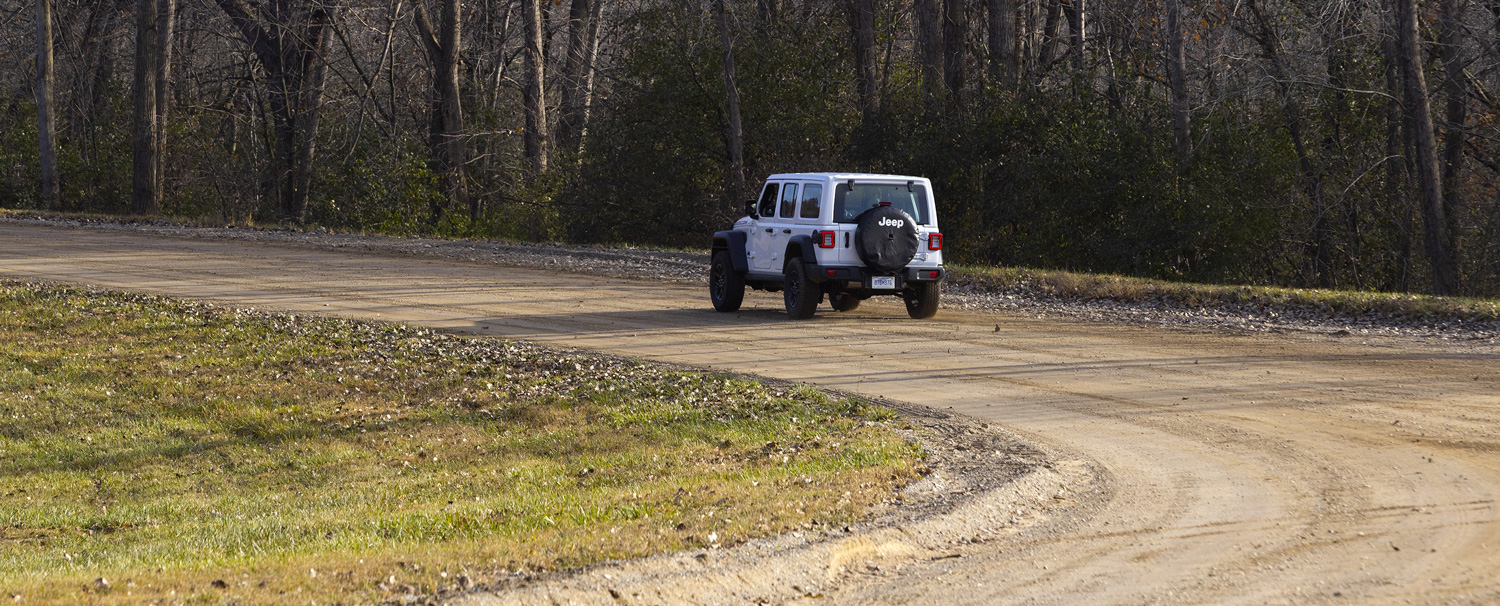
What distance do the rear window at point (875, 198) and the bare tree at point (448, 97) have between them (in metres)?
22.5

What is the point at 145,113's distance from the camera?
34156 millimetres

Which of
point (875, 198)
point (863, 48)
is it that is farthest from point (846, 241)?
point (863, 48)

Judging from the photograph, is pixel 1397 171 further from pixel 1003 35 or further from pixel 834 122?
pixel 834 122

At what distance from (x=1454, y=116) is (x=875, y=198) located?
1626cm

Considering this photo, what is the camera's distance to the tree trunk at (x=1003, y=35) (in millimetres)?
28906

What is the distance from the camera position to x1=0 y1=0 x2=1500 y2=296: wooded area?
2498cm

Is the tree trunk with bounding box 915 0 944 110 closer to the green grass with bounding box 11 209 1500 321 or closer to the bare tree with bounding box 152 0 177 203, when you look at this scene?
the green grass with bounding box 11 209 1500 321

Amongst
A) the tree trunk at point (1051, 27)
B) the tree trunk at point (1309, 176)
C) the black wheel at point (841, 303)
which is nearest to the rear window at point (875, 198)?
the black wheel at point (841, 303)

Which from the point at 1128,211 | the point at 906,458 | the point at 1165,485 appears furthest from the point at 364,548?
the point at 1128,211

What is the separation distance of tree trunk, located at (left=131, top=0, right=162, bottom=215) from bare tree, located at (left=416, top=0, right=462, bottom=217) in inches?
279

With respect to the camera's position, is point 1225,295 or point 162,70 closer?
point 1225,295

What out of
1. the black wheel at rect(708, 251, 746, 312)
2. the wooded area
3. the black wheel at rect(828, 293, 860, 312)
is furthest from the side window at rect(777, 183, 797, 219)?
the wooded area

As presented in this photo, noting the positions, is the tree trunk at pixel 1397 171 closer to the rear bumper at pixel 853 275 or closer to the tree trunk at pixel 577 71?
the rear bumper at pixel 853 275

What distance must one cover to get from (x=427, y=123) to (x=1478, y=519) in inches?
1523
